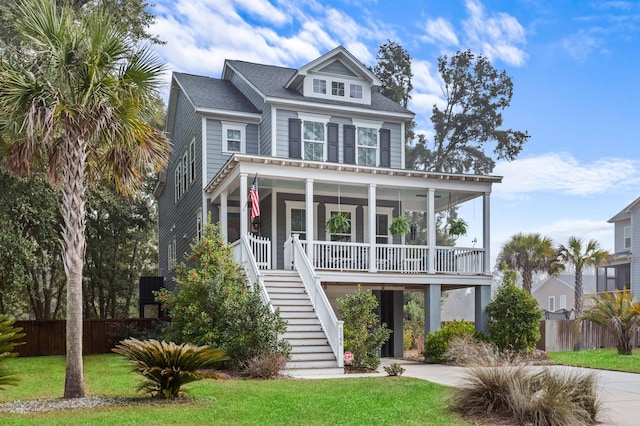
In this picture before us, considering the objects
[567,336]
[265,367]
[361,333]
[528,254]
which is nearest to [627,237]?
[528,254]

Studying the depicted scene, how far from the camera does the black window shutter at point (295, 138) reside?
20.4 metres

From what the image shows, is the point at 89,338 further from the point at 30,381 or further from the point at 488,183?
the point at 488,183

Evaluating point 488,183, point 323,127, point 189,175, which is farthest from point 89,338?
point 488,183

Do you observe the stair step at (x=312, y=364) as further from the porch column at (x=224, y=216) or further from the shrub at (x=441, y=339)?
the porch column at (x=224, y=216)

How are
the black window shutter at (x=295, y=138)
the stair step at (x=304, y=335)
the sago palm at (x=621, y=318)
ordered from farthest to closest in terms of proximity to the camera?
the black window shutter at (x=295, y=138) → the sago palm at (x=621, y=318) → the stair step at (x=304, y=335)

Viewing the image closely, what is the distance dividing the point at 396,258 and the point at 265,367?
23.6 feet

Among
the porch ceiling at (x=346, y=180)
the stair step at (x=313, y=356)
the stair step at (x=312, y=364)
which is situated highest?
the porch ceiling at (x=346, y=180)

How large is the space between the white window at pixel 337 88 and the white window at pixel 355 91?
32 centimetres

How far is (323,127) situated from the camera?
69.2 ft

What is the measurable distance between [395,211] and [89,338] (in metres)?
11.4

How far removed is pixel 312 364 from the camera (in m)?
13.5

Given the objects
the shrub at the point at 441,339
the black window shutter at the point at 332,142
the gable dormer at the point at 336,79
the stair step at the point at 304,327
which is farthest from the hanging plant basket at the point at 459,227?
the stair step at the point at 304,327

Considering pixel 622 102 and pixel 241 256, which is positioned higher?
pixel 622 102

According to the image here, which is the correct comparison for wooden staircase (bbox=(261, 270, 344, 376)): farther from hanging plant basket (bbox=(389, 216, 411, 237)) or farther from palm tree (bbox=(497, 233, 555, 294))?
palm tree (bbox=(497, 233, 555, 294))
